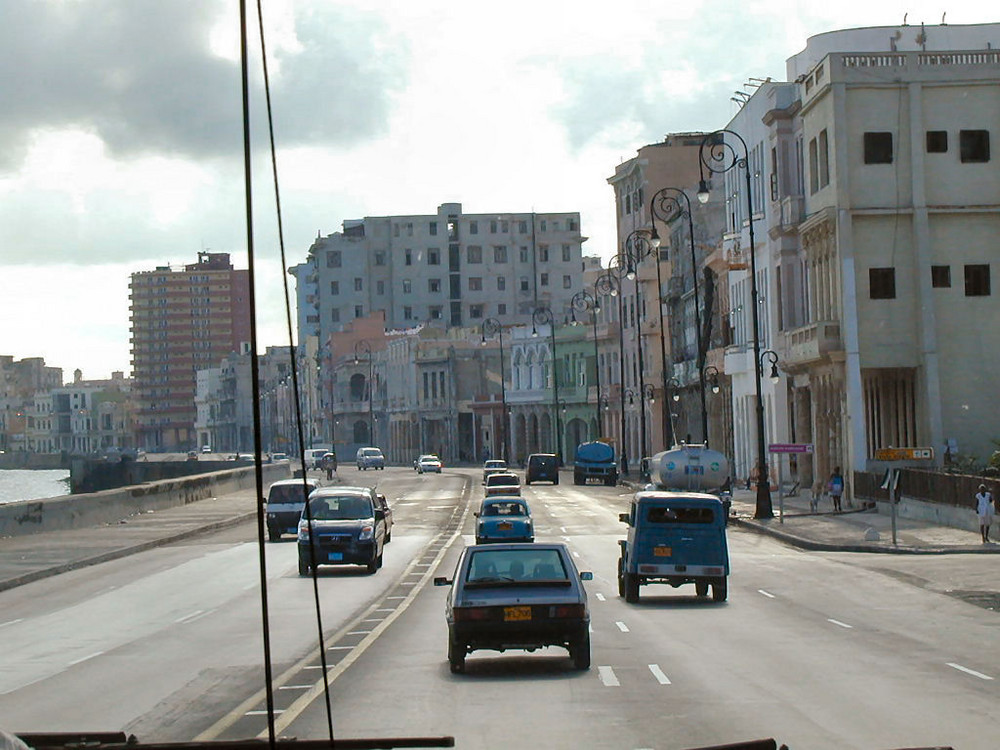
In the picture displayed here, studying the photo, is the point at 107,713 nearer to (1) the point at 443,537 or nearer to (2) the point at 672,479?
(1) the point at 443,537

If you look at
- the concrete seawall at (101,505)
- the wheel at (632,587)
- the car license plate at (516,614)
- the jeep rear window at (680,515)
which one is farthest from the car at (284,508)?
the car license plate at (516,614)

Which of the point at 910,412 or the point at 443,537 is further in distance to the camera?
the point at 910,412

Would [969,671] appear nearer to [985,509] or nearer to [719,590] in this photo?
[719,590]

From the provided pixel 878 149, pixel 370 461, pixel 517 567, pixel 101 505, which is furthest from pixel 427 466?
pixel 517 567

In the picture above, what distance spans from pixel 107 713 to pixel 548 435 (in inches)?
4917

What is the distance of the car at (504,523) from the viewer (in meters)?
42.5

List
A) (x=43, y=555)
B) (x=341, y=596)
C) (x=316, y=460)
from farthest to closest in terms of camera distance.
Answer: (x=316, y=460) → (x=43, y=555) → (x=341, y=596)

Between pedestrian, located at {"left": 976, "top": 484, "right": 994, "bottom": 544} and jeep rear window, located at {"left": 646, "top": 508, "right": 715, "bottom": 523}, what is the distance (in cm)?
1437

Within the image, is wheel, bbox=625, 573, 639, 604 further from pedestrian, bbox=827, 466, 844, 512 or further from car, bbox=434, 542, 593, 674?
pedestrian, bbox=827, 466, 844, 512

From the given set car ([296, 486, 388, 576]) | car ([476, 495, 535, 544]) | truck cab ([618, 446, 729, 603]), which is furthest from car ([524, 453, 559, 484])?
truck cab ([618, 446, 729, 603])

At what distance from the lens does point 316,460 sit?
14062 cm

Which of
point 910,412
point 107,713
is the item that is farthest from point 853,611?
point 910,412

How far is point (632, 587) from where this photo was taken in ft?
102

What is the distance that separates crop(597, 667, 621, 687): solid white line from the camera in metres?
18.5
